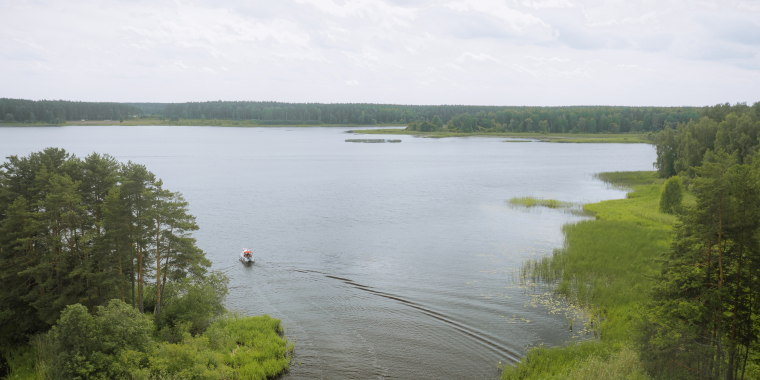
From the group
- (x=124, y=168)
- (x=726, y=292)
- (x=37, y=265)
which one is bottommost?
(x=37, y=265)

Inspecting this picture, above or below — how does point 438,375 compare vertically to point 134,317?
Result: below

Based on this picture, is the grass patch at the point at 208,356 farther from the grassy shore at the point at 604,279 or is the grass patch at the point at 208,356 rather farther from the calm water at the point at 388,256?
the grassy shore at the point at 604,279

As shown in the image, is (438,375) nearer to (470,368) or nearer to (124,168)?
(470,368)

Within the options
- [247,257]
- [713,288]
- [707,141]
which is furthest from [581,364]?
[707,141]

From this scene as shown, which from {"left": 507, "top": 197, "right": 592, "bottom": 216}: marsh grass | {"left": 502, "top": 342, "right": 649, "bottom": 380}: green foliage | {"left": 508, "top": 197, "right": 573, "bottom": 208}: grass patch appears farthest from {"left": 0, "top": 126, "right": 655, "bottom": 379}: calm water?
{"left": 508, "top": 197, "right": 573, "bottom": 208}: grass patch

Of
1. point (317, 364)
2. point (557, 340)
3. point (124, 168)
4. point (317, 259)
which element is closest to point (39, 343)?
point (124, 168)

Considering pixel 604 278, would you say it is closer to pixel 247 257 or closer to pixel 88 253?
pixel 247 257

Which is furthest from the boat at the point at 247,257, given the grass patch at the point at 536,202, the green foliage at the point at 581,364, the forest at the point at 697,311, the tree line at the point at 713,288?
the grass patch at the point at 536,202

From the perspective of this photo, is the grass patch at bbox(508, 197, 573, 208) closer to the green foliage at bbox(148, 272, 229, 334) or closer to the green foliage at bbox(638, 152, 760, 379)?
the green foliage at bbox(638, 152, 760, 379)
